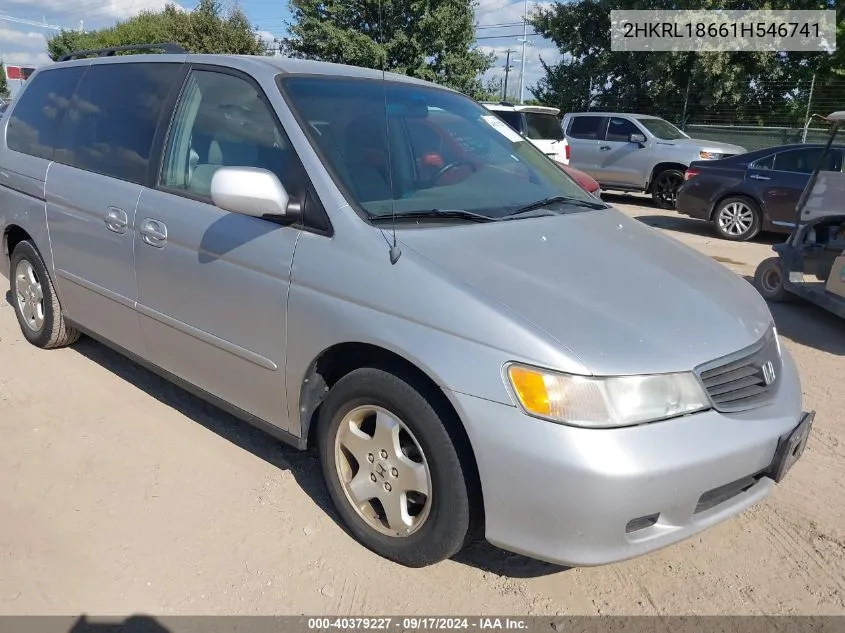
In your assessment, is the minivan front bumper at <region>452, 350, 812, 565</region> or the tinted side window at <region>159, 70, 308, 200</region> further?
the tinted side window at <region>159, 70, 308, 200</region>

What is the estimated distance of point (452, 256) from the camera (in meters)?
2.52

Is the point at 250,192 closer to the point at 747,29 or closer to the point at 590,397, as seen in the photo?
the point at 590,397

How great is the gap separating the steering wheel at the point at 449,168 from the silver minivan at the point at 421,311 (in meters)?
0.02

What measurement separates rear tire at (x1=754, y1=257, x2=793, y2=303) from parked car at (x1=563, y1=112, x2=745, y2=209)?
674cm

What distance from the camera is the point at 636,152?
13.6m

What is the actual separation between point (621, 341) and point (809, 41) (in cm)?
2378

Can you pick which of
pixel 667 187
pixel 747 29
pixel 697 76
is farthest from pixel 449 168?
pixel 747 29

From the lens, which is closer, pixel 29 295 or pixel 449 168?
pixel 449 168

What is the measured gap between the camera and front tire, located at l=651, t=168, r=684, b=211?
13.2 meters

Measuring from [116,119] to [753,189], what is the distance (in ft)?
28.9

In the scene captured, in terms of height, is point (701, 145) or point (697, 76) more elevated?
point (697, 76)

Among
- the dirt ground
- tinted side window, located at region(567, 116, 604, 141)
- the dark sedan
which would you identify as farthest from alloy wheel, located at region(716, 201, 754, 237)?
the dirt ground

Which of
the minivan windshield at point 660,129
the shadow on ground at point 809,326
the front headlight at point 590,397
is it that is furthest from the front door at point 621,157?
the front headlight at point 590,397

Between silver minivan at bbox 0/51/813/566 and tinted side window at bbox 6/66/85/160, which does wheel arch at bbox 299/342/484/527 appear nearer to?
silver minivan at bbox 0/51/813/566
